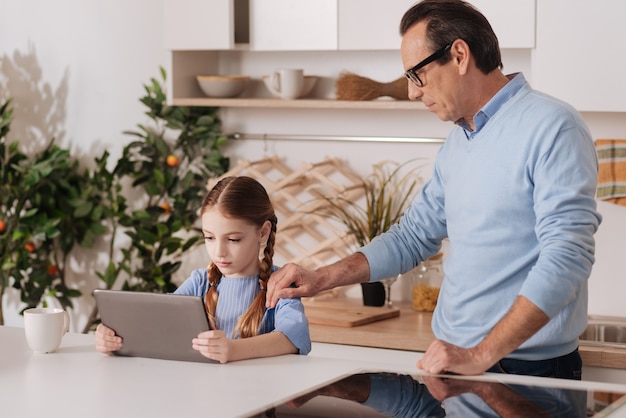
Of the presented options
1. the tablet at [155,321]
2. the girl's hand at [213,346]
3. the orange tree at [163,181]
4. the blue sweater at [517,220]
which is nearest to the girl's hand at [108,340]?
the tablet at [155,321]

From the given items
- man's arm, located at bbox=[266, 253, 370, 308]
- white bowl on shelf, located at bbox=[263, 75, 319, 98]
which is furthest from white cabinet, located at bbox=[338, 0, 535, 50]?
man's arm, located at bbox=[266, 253, 370, 308]

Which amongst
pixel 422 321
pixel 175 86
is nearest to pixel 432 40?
pixel 422 321

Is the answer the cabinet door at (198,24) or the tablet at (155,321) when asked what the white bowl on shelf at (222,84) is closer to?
the cabinet door at (198,24)

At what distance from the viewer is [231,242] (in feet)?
7.73

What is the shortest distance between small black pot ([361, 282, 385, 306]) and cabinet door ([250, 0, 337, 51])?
32.4 inches

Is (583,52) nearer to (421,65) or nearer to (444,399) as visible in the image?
(421,65)

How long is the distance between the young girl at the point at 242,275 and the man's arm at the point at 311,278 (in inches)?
1.0

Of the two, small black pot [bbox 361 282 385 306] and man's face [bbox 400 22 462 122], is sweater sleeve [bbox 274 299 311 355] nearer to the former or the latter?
man's face [bbox 400 22 462 122]

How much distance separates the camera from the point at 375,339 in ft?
10.6

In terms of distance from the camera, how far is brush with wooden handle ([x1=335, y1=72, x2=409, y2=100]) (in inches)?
137

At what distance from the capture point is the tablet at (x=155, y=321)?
212cm

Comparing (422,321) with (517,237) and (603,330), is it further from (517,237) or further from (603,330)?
(517,237)

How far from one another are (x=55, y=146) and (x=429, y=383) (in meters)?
2.58

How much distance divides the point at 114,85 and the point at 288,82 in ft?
3.02
